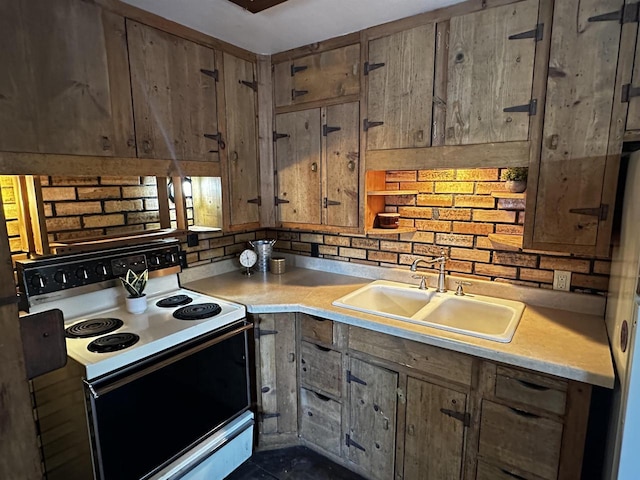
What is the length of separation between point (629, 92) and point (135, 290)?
2421 millimetres

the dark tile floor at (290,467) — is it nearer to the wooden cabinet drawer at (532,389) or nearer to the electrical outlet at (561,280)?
the wooden cabinet drawer at (532,389)

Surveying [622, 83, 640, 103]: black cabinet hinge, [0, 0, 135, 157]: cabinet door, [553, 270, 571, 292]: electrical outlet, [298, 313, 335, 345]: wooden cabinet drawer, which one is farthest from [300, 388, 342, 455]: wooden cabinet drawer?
[622, 83, 640, 103]: black cabinet hinge

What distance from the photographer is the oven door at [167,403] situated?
1439 millimetres

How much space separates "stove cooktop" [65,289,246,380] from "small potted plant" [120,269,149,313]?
0.04m

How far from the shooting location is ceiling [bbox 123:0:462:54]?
69.8 inches

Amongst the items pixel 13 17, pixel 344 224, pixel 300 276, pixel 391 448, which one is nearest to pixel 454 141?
pixel 344 224

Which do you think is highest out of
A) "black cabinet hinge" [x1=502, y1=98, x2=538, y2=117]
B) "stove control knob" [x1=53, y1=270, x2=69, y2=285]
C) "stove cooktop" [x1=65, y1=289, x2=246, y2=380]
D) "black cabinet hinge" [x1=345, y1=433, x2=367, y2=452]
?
"black cabinet hinge" [x1=502, y1=98, x2=538, y2=117]

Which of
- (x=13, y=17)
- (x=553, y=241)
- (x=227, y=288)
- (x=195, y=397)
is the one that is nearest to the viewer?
(x=13, y=17)

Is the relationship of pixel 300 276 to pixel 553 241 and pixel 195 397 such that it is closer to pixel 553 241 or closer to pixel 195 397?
pixel 195 397

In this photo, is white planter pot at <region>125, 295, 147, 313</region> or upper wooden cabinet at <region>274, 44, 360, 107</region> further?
upper wooden cabinet at <region>274, 44, 360, 107</region>

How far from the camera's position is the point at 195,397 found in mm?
1773

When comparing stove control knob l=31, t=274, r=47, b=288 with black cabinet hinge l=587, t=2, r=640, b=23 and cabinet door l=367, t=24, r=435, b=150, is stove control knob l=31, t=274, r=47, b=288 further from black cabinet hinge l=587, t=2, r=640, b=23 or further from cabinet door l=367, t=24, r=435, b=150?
black cabinet hinge l=587, t=2, r=640, b=23

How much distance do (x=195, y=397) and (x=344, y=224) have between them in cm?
126

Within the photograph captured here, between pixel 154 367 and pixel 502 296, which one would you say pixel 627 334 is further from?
pixel 154 367
